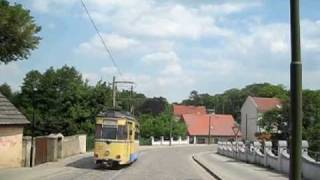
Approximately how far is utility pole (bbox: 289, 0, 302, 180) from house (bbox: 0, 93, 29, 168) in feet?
76.3

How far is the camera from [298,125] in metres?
9.14

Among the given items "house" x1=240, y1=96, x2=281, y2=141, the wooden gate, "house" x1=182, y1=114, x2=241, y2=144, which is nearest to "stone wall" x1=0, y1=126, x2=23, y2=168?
the wooden gate

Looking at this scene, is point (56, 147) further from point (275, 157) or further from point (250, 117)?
point (250, 117)

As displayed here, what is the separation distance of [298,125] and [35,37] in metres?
23.5

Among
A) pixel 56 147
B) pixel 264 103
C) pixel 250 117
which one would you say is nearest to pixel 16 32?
pixel 56 147

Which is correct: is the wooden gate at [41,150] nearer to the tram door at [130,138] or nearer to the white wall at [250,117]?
the tram door at [130,138]

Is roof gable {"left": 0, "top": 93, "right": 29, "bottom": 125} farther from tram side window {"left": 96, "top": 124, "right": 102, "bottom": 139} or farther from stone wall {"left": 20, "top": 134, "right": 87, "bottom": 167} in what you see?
tram side window {"left": 96, "top": 124, "right": 102, "bottom": 139}

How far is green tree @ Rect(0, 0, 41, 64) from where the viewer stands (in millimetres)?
29000

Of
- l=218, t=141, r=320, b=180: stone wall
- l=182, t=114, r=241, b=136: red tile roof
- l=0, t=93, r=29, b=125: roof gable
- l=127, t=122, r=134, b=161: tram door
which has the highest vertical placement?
A: l=182, t=114, r=241, b=136: red tile roof

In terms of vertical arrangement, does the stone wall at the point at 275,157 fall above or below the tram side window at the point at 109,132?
below

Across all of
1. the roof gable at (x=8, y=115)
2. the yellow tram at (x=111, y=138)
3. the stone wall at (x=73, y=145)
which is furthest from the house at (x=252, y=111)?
the roof gable at (x=8, y=115)

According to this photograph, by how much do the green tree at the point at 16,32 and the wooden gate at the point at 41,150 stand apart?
6.46 meters

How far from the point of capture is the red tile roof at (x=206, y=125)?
435ft

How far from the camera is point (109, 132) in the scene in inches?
1315
